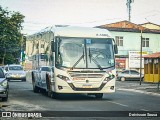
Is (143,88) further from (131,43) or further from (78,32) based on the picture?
(131,43)

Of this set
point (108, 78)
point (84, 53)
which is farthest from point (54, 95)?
point (108, 78)

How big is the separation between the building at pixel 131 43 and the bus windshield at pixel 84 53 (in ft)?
157

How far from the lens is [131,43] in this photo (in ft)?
227

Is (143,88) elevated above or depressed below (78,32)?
below

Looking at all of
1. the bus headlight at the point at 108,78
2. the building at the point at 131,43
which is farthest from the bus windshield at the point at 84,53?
the building at the point at 131,43

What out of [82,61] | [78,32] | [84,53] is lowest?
[82,61]

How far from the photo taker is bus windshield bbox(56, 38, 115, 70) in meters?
19.2

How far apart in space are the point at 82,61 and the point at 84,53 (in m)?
0.38

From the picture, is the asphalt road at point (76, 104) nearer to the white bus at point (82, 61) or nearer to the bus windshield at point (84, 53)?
the white bus at point (82, 61)

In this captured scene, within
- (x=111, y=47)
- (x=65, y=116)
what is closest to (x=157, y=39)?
(x=111, y=47)

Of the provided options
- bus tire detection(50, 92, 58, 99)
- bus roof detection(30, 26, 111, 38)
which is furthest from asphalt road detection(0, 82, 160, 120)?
bus roof detection(30, 26, 111, 38)

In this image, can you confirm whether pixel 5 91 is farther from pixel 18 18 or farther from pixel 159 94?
pixel 18 18

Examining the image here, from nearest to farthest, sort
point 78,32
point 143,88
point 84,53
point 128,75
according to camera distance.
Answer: point 84,53, point 78,32, point 143,88, point 128,75

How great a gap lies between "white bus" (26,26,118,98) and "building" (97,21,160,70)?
47.9 metres
